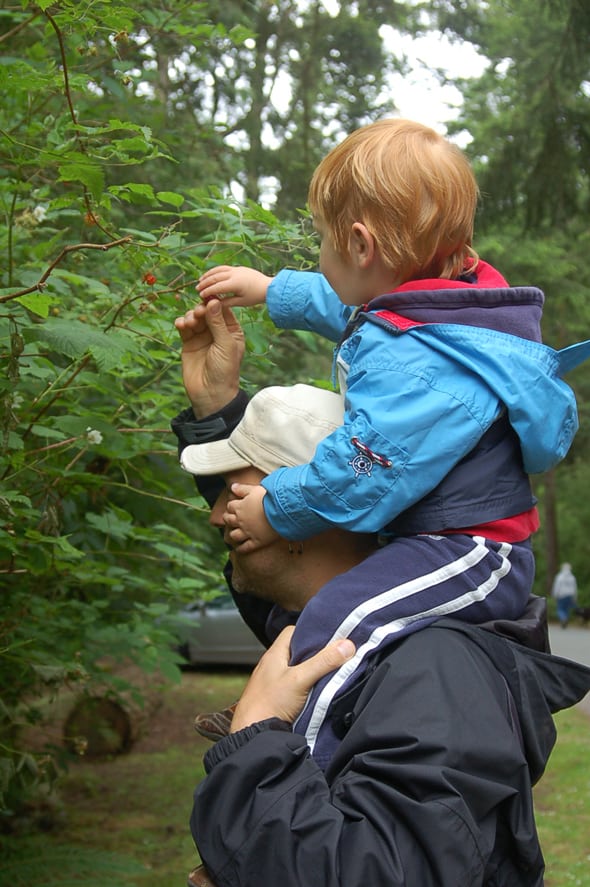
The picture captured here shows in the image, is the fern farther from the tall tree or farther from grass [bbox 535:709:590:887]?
grass [bbox 535:709:590:887]

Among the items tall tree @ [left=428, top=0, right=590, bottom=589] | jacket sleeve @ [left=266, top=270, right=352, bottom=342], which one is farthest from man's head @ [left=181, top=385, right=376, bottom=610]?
tall tree @ [left=428, top=0, right=590, bottom=589]

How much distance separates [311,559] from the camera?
73.2 inches

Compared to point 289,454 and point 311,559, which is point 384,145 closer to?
point 289,454

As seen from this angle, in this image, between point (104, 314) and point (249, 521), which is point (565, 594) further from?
point (249, 521)

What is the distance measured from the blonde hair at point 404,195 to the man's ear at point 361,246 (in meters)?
0.01

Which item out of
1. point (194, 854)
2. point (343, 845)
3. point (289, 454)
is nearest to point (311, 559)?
point (289, 454)

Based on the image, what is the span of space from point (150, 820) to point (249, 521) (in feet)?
21.2

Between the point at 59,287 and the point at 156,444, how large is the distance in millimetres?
736

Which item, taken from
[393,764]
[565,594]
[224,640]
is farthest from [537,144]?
[565,594]

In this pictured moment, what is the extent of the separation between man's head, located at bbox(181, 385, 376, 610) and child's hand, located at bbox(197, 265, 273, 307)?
373 mm

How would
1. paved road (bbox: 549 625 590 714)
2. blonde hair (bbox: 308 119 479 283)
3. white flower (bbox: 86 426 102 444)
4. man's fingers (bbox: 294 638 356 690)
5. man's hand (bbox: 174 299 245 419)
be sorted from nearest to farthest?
man's fingers (bbox: 294 638 356 690)
blonde hair (bbox: 308 119 479 283)
man's hand (bbox: 174 299 245 419)
white flower (bbox: 86 426 102 444)
paved road (bbox: 549 625 590 714)

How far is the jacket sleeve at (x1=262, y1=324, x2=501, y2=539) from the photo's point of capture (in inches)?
63.9

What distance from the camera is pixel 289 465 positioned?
1844mm

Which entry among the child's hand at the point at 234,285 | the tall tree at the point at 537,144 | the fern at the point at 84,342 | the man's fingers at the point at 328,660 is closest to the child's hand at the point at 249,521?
the man's fingers at the point at 328,660
